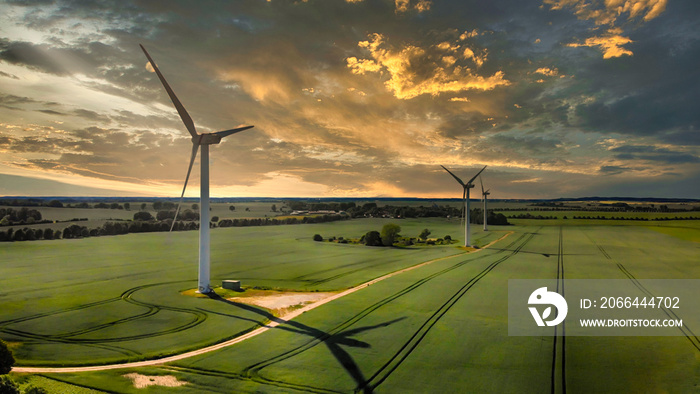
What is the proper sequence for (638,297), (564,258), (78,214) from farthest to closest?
(78,214)
(564,258)
(638,297)

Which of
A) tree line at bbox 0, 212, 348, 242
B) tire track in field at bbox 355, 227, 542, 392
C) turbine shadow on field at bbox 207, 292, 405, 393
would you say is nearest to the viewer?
tire track in field at bbox 355, 227, 542, 392

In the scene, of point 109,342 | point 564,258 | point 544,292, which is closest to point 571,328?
point 544,292

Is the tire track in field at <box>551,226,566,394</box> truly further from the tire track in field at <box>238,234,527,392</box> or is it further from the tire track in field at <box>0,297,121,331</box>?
the tire track in field at <box>0,297,121,331</box>

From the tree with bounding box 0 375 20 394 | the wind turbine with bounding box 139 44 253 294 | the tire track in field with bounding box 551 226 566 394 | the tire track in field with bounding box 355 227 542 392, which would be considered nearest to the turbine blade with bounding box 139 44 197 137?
the wind turbine with bounding box 139 44 253 294

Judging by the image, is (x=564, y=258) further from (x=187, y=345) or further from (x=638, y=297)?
(x=187, y=345)

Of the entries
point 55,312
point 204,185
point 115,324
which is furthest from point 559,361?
point 55,312

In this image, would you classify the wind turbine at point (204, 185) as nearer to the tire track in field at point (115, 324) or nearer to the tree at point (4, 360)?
the tire track in field at point (115, 324)
